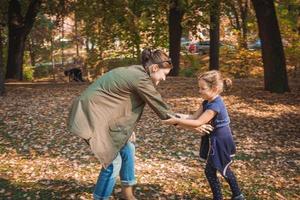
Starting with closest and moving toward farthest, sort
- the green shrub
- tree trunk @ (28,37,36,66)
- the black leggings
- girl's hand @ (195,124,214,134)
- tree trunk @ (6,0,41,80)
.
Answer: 1. girl's hand @ (195,124,214,134)
2. the black leggings
3. tree trunk @ (6,0,41,80)
4. tree trunk @ (28,37,36,66)
5. the green shrub

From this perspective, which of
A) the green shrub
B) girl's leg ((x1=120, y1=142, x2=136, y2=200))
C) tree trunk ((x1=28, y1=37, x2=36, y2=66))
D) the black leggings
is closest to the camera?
girl's leg ((x1=120, y1=142, x2=136, y2=200))

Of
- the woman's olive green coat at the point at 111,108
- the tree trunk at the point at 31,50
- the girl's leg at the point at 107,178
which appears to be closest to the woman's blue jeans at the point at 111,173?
the girl's leg at the point at 107,178

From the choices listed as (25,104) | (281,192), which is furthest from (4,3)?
(281,192)

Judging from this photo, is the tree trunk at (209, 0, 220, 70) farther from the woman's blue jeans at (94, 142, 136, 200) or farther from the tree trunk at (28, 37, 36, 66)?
the tree trunk at (28, 37, 36, 66)

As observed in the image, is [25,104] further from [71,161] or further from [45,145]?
[71,161]

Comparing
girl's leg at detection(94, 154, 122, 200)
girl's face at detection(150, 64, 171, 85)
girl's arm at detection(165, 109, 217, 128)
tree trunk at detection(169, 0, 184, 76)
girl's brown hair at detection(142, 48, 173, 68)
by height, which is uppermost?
tree trunk at detection(169, 0, 184, 76)

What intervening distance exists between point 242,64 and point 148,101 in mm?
18995

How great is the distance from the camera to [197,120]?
460 centimetres

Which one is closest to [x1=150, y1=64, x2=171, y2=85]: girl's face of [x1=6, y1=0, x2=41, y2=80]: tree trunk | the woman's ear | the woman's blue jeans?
the woman's ear

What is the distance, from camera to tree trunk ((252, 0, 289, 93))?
40.8 ft

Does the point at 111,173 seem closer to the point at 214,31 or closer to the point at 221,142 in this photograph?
the point at 221,142

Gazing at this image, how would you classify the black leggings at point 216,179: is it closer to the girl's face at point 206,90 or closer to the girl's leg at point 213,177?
the girl's leg at point 213,177

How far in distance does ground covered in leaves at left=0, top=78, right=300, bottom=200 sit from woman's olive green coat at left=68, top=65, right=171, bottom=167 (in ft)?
4.81

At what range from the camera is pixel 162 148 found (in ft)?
25.4
